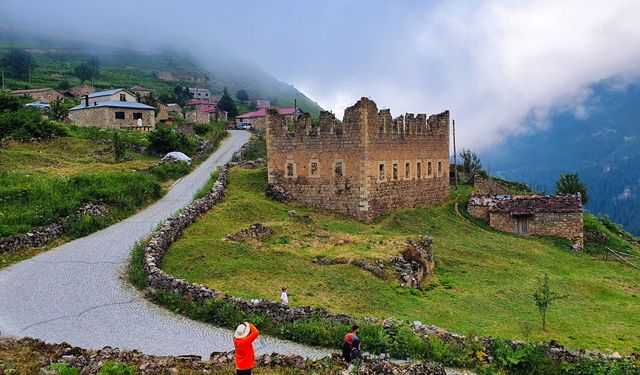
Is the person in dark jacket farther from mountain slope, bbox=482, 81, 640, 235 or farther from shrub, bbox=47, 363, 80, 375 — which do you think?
mountain slope, bbox=482, 81, 640, 235

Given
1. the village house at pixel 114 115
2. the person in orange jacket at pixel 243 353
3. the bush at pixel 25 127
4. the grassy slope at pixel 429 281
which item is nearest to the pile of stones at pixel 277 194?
the grassy slope at pixel 429 281

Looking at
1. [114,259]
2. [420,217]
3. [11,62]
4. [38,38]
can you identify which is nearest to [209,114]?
[11,62]

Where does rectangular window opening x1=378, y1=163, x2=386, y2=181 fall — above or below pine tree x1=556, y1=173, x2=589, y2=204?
above

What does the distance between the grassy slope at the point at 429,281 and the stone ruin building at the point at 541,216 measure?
1581mm

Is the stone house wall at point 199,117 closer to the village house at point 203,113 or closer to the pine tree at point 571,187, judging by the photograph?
the village house at point 203,113

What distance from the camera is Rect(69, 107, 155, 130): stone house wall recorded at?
6059 centimetres

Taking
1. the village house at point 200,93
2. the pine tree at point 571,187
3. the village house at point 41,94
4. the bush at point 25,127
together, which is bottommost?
the pine tree at point 571,187

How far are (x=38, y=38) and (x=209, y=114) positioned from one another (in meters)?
139

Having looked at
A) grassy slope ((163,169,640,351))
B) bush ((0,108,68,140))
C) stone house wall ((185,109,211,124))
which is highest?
stone house wall ((185,109,211,124))

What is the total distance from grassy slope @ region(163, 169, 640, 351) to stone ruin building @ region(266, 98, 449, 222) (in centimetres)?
121

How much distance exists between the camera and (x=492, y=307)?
18156 millimetres

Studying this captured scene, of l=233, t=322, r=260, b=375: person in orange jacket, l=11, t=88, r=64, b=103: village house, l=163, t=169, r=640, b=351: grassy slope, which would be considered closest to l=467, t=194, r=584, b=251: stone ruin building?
l=163, t=169, r=640, b=351: grassy slope

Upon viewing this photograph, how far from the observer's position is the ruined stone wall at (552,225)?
1312 inches

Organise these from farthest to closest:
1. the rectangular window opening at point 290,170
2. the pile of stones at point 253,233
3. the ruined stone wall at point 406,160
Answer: the rectangular window opening at point 290,170
the ruined stone wall at point 406,160
the pile of stones at point 253,233
